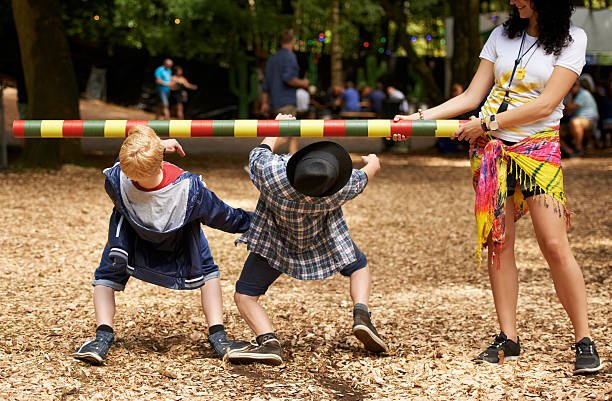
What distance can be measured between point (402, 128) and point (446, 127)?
0.20 metres

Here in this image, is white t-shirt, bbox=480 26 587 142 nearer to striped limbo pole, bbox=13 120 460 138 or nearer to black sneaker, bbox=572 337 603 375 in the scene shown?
striped limbo pole, bbox=13 120 460 138

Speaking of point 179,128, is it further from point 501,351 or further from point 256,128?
point 501,351

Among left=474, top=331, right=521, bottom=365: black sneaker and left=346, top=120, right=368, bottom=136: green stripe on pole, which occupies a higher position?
left=346, top=120, right=368, bottom=136: green stripe on pole

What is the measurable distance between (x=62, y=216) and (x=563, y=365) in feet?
20.5

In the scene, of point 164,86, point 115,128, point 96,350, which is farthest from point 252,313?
point 164,86

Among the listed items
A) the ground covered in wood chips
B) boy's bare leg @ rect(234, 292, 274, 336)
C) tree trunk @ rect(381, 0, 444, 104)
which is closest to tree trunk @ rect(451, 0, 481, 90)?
tree trunk @ rect(381, 0, 444, 104)

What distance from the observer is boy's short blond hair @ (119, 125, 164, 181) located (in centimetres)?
420

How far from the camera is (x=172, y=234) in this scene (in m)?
4.52

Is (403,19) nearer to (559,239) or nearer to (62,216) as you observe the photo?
(62,216)

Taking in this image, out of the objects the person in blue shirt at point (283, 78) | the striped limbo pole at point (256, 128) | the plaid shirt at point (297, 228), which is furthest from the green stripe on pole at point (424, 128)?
the person in blue shirt at point (283, 78)

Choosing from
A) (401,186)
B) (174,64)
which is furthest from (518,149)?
(174,64)

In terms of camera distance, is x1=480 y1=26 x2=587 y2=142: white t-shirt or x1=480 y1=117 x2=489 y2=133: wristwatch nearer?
x1=480 y1=26 x2=587 y2=142: white t-shirt

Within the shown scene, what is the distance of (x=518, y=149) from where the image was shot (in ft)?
14.3

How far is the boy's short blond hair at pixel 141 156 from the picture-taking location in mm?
4195
